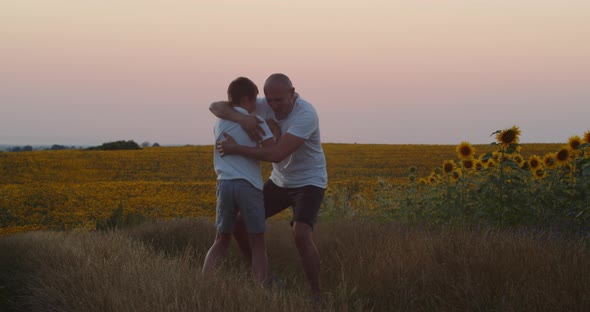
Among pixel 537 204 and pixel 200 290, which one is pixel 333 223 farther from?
pixel 200 290

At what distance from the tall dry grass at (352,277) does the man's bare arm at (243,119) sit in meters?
1.08

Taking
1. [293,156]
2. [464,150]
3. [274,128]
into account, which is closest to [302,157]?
[293,156]

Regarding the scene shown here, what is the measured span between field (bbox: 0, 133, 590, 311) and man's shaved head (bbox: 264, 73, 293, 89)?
1478mm

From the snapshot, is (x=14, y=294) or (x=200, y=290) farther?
(x=14, y=294)

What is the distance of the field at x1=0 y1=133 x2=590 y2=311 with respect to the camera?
4.43 m

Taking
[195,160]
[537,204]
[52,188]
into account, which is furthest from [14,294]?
[195,160]

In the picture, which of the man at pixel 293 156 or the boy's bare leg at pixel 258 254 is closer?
the man at pixel 293 156

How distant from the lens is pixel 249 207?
193 inches

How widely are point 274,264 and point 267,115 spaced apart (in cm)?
250

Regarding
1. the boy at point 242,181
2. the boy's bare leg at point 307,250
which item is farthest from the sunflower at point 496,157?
the boy at point 242,181

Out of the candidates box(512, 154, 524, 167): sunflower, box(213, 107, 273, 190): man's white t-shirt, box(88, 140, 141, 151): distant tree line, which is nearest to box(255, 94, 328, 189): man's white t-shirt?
box(213, 107, 273, 190): man's white t-shirt

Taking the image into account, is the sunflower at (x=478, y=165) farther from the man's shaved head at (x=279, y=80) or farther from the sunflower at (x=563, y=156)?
the man's shaved head at (x=279, y=80)

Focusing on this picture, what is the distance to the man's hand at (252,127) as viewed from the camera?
15.8 ft

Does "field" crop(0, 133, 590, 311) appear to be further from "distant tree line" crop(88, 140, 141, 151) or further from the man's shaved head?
"distant tree line" crop(88, 140, 141, 151)
